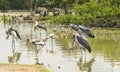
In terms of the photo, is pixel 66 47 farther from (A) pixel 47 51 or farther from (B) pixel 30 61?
(B) pixel 30 61

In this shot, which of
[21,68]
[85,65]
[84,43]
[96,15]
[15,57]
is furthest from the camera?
[96,15]

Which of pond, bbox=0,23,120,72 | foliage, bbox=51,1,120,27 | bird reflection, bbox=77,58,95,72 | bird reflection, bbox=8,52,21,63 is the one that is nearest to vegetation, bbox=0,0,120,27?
foliage, bbox=51,1,120,27

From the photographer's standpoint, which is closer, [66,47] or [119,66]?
[119,66]

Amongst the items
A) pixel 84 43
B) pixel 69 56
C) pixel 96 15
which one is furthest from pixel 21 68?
pixel 96 15

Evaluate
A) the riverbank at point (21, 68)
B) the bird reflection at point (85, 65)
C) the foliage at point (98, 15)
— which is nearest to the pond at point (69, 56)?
the bird reflection at point (85, 65)

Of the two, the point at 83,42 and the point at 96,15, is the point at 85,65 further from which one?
the point at 96,15

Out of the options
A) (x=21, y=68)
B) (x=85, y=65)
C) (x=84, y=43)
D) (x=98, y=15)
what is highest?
(x=98, y=15)

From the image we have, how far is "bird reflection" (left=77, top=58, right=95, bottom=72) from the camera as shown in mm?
15508

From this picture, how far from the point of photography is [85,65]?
16438mm

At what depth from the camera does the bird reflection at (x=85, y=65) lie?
15.5 meters

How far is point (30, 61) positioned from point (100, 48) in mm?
5080

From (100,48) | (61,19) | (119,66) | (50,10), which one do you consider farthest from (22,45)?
(50,10)

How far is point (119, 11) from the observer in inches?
1383

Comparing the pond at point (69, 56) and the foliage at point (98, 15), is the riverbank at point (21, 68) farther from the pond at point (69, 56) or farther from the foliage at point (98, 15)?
the foliage at point (98, 15)
